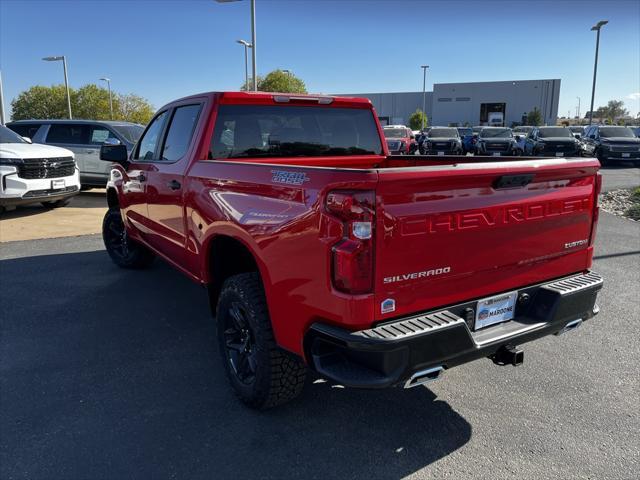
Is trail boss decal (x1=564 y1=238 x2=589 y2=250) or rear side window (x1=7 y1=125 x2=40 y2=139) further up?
rear side window (x1=7 y1=125 x2=40 y2=139)

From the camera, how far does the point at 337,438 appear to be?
301cm

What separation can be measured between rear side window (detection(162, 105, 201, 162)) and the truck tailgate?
2.29m

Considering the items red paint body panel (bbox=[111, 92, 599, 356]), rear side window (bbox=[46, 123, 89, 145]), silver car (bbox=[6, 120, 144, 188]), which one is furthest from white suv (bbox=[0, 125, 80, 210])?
red paint body panel (bbox=[111, 92, 599, 356])

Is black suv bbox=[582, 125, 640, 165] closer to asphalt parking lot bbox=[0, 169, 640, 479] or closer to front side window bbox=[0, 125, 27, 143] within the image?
asphalt parking lot bbox=[0, 169, 640, 479]

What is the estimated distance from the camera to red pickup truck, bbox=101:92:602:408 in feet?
7.93

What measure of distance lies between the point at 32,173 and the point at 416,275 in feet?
31.3

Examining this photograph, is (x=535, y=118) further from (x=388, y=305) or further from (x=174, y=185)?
(x=388, y=305)

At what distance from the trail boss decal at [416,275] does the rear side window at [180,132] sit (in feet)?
7.67

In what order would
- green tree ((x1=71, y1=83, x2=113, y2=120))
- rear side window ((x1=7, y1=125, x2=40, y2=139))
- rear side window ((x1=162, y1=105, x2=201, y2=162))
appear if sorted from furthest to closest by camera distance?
green tree ((x1=71, y1=83, x2=113, y2=120)) < rear side window ((x1=7, y1=125, x2=40, y2=139)) < rear side window ((x1=162, y1=105, x2=201, y2=162))

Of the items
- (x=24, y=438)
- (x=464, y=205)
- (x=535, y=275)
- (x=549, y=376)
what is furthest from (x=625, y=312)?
(x=24, y=438)

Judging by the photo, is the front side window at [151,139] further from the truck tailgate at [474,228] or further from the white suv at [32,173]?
the white suv at [32,173]

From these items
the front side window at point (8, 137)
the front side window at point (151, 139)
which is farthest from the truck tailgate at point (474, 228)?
the front side window at point (8, 137)

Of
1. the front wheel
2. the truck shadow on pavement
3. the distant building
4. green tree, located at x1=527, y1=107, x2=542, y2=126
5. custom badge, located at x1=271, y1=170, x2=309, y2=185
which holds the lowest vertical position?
the truck shadow on pavement

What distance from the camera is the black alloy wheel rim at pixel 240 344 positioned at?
10.6 feet
